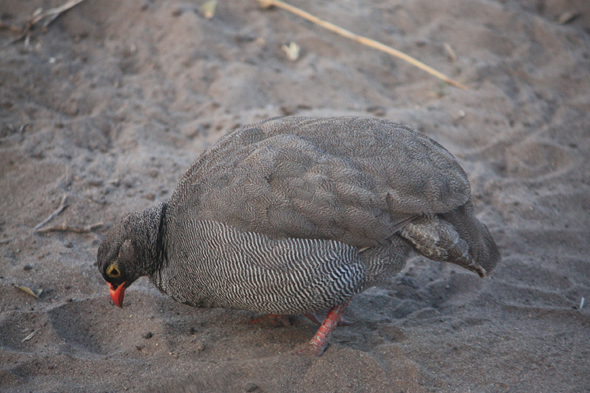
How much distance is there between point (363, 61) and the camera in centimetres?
754

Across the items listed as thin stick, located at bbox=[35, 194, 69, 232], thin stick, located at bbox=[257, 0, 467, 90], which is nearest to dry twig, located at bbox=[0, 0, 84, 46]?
thin stick, located at bbox=[257, 0, 467, 90]

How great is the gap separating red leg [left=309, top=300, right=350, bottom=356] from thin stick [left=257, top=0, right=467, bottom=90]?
441cm

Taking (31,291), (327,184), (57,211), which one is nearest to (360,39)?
(327,184)

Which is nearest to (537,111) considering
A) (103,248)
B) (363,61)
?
(363,61)

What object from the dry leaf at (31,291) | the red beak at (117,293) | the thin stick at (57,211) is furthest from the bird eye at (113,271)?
the thin stick at (57,211)

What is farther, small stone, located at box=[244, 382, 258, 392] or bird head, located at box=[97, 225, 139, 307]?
bird head, located at box=[97, 225, 139, 307]

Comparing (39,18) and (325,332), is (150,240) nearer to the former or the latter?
(325,332)

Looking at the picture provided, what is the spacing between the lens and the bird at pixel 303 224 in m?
3.72

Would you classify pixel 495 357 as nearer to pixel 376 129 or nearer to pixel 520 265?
pixel 520 265

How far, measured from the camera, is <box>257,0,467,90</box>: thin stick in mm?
7320

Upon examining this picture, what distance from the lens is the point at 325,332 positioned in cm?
407

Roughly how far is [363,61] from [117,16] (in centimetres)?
367

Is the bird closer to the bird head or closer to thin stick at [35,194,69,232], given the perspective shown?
the bird head

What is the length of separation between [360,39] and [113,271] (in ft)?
17.1
